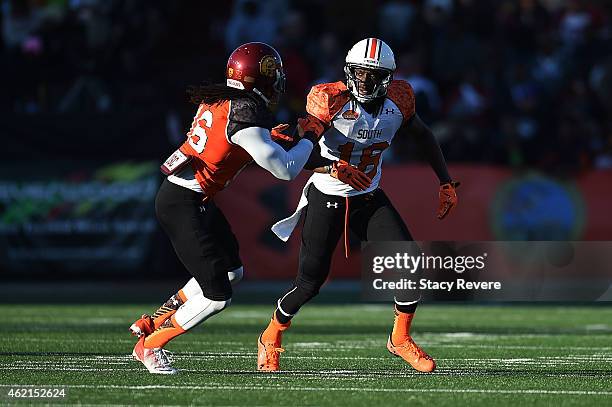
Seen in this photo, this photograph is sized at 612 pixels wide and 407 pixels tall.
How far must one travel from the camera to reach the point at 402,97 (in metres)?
7.89

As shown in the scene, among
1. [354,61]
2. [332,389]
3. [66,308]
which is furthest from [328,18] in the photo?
[332,389]

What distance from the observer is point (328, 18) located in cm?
1853

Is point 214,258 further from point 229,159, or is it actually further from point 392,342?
point 392,342

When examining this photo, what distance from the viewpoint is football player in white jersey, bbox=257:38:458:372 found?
771cm

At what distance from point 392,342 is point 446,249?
89 cm

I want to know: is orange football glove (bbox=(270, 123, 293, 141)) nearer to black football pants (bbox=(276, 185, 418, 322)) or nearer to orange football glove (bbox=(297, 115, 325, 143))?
orange football glove (bbox=(297, 115, 325, 143))

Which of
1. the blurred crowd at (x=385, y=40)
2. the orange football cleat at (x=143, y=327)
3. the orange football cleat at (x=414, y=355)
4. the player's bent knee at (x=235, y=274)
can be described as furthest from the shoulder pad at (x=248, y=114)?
the blurred crowd at (x=385, y=40)

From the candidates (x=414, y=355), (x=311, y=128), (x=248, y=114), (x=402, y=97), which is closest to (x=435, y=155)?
(x=402, y=97)

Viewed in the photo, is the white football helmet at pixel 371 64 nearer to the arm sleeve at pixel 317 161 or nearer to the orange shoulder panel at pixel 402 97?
the orange shoulder panel at pixel 402 97

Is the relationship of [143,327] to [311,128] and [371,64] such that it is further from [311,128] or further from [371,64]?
[371,64]

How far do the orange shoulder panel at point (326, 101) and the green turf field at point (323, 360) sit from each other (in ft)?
4.71

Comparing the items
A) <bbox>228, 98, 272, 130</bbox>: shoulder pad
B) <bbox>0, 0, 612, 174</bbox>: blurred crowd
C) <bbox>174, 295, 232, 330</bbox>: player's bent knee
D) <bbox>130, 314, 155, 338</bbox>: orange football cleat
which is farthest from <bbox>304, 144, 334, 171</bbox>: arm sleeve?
<bbox>0, 0, 612, 174</bbox>: blurred crowd

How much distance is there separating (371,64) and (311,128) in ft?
1.89

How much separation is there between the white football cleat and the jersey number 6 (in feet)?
3.64
